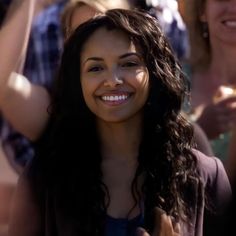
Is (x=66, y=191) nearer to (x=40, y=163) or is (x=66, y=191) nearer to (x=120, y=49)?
A: (x=40, y=163)

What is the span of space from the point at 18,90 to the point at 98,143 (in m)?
0.38

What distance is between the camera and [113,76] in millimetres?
2510

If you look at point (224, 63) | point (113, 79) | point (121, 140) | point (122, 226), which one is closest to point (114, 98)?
point (113, 79)

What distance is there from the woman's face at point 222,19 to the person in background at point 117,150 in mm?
1028

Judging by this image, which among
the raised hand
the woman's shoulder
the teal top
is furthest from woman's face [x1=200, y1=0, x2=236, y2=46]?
the teal top

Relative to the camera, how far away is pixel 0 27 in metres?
3.04

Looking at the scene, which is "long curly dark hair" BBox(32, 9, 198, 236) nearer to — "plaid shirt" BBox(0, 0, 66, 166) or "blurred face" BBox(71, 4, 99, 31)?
"plaid shirt" BBox(0, 0, 66, 166)

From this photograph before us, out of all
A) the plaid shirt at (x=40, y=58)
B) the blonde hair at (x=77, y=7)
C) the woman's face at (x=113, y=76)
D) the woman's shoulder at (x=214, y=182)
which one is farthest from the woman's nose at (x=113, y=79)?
the blonde hair at (x=77, y=7)

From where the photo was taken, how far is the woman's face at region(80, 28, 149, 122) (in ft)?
8.26

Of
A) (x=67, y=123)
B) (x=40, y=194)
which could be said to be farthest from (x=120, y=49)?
(x=40, y=194)

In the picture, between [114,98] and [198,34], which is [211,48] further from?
[114,98]

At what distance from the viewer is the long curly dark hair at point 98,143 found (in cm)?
255

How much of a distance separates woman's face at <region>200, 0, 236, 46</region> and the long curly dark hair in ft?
3.38

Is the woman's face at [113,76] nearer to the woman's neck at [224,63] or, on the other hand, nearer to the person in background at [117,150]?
the person in background at [117,150]
